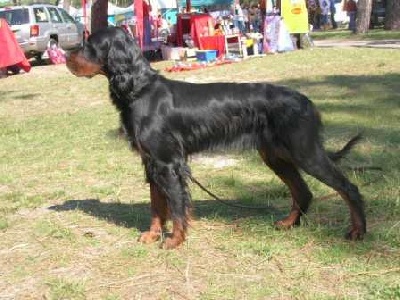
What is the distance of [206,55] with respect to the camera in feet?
52.2

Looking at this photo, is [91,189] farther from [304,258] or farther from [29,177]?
[304,258]

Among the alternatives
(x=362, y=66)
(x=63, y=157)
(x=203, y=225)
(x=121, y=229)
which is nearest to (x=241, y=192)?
(x=203, y=225)

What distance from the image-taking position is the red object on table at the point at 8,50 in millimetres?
15547

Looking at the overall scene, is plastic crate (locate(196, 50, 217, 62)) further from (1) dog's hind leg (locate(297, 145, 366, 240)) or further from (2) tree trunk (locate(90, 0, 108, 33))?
(1) dog's hind leg (locate(297, 145, 366, 240))

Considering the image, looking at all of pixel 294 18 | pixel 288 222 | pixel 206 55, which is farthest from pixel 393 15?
pixel 288 222

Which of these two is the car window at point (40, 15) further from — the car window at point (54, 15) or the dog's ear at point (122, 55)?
the dog's ear at point (122, 55)

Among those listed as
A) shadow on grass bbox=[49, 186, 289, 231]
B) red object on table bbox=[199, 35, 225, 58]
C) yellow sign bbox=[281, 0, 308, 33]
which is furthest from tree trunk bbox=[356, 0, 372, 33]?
shadow on grass bbox=[49, 186, 289, 231]

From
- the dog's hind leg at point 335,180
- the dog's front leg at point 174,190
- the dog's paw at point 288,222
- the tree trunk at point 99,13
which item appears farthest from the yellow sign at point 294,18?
the dog's front leg at point 174,190

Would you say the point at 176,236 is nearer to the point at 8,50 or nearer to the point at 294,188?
the point at 294,188

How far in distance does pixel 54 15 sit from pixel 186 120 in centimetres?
1795

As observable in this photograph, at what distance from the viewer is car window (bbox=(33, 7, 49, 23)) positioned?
1970 centimetres

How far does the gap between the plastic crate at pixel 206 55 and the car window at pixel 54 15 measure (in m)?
6.82

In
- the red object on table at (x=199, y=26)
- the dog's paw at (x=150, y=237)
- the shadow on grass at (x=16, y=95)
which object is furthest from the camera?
the red object on table at (x=199, y=26)

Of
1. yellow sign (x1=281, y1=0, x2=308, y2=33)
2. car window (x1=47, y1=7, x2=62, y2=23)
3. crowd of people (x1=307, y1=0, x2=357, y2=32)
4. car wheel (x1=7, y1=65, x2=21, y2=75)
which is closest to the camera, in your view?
car wheel (x1=7, y1=65, x2=21, y2=75)
